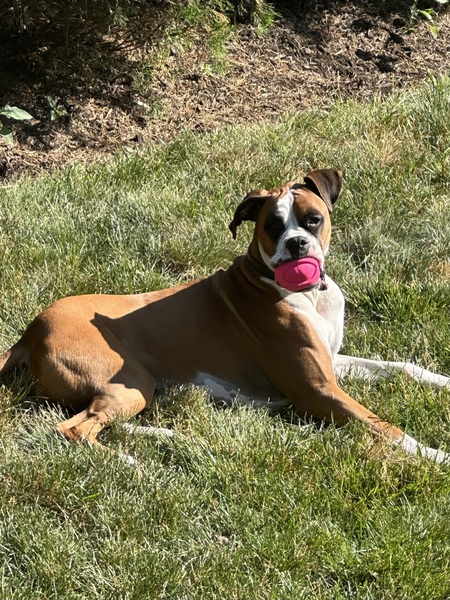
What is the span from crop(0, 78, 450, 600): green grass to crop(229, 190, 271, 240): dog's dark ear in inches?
36.5

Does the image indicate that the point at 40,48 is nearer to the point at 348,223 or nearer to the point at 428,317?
the point at 348,223

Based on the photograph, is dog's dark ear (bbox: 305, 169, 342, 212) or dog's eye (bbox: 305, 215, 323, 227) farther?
dog's dark ear (bbox: 305, 169, 342, 212)

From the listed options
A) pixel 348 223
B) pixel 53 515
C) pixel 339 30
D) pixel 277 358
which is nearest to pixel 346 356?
pixel 277 358

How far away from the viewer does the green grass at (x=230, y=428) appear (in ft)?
12.1

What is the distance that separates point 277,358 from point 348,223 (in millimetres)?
1928

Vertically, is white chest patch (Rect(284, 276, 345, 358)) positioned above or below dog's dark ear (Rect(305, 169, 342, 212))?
below

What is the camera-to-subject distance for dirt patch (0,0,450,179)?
7.61m

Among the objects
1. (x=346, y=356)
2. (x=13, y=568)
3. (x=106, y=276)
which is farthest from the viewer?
(x=106, y=276)

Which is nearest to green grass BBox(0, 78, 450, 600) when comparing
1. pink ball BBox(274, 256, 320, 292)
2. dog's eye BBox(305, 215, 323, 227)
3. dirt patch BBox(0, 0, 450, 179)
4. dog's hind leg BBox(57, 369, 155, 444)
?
dog's hind leg BBox(57, 369, 155, 444)

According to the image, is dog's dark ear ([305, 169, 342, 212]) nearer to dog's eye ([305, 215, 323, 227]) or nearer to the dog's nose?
dog's eye ([305, 215, 323, 227])

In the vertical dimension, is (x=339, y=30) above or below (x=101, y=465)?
above

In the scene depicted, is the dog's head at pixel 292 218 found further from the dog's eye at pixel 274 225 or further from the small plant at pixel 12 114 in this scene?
the small plant at pixel 12 114

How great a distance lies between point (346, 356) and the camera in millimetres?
5316

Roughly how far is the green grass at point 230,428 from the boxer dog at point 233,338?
15 centimetres
